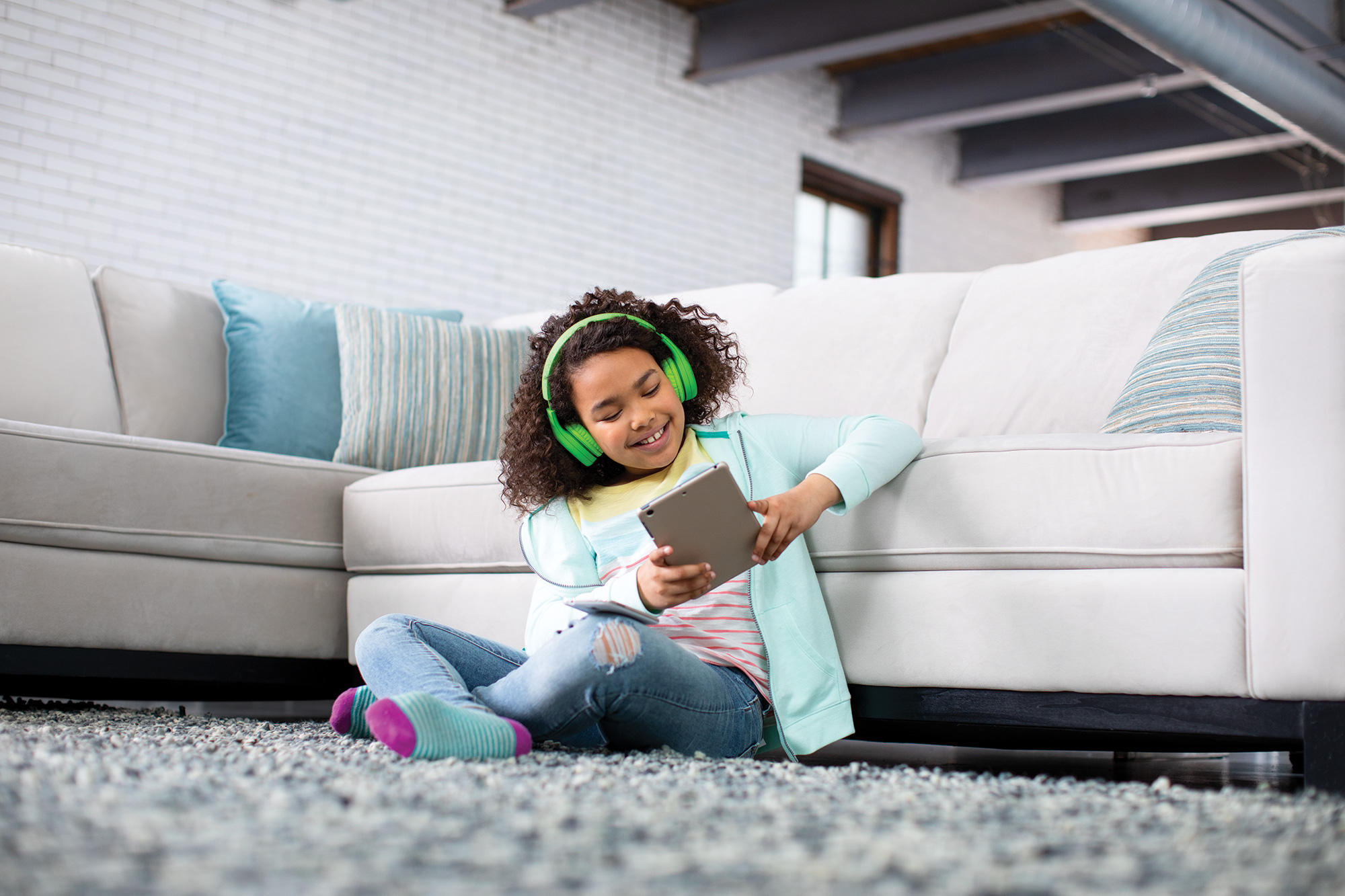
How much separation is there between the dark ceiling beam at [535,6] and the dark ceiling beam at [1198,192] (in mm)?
4441

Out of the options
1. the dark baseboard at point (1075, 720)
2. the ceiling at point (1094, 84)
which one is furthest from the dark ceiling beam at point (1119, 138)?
the dark baseboard at point (1075, 720)

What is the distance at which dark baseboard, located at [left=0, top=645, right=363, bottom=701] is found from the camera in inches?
79.8

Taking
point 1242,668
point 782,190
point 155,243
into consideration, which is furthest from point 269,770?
point 782,190

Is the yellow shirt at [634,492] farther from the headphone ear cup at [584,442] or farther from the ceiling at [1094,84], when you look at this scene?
the ceiling at [1094,84]

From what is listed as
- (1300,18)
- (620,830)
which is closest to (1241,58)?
(1300,18)

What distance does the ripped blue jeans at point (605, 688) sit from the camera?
135 centimetres

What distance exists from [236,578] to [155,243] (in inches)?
89.2

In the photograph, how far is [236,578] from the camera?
2.23m

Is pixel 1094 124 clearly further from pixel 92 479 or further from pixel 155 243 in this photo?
pixel 92 479

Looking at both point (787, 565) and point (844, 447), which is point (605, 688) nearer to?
point (787, 565)

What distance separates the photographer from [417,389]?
9.04ft

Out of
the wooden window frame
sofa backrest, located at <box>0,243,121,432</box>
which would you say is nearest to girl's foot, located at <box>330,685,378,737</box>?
sofa backrest, located at <box>0,243,121,432</box>

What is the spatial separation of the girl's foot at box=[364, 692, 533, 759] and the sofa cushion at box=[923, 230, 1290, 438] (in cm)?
122

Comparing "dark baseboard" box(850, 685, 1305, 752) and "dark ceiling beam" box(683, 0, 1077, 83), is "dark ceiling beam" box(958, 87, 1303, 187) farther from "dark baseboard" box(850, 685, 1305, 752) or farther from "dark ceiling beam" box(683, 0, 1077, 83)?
"dark baseboard" box(850, 685, 1305, 752)
